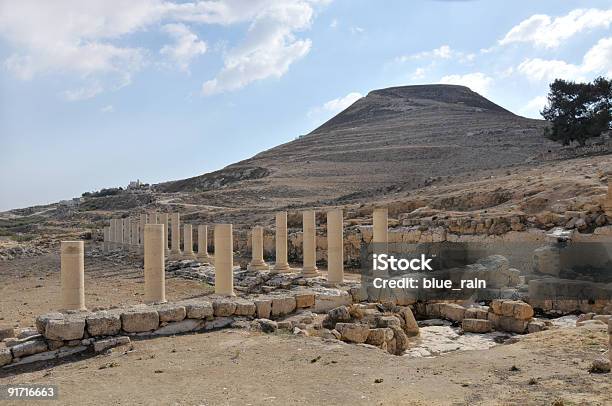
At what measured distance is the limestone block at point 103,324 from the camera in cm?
1078

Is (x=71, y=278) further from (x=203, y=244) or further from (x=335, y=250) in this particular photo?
(x=203, y=244)

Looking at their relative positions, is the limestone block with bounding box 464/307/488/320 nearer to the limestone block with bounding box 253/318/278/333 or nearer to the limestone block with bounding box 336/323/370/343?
the limestone block with bounding box 336/323/370/343

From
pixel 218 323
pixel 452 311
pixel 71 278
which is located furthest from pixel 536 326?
pixel 71 278

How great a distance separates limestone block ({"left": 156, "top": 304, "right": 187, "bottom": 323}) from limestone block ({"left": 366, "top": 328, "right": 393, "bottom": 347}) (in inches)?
162

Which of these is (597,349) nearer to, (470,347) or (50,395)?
(470,347)

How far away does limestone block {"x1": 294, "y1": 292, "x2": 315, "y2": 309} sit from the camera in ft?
47.9

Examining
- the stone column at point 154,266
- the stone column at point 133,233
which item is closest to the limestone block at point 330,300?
the stone column at point 154,266

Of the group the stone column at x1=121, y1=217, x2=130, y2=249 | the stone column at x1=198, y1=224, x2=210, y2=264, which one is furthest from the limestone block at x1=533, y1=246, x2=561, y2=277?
the stone column at x1=121, y1=217, x2=130, y2=249

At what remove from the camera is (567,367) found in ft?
28.8

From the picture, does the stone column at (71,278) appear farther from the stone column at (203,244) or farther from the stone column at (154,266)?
the stone column at (203,244)

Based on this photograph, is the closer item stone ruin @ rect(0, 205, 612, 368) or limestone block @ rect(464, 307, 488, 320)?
stone ruin @ rect(0, 205, 612, 368)

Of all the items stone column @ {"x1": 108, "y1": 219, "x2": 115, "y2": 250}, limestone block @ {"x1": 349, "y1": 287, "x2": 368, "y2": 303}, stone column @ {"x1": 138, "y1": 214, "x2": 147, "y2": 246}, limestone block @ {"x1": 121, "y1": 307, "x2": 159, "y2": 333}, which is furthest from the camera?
stone column @ {"x1": 108, "y1": 219, "x2": 115, "y2": 250}

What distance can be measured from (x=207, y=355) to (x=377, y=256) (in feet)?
41.2

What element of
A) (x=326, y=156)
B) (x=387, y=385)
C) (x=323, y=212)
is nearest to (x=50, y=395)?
(x=387, y=385)
